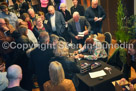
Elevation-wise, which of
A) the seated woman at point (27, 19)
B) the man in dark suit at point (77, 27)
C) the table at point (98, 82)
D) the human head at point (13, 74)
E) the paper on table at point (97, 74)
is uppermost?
the seated woman at point (27, 19)

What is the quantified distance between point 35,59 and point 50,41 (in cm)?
64

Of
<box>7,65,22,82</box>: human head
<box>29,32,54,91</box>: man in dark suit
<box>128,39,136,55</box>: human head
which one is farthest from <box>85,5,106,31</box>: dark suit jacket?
<box>7,65,22,82</box>: human head

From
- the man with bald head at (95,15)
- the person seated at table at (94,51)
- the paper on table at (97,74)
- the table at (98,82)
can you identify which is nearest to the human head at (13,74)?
the table at (98,82)

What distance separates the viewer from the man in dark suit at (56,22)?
5192 mm

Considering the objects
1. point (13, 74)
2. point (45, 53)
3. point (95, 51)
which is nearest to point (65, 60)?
point (45, 53)

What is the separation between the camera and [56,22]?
5191 mm

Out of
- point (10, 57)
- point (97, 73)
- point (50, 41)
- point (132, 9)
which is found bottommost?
point (97, 73)

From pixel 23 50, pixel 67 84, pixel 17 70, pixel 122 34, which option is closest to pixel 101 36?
pixel 122 34

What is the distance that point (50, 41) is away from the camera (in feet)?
11.2

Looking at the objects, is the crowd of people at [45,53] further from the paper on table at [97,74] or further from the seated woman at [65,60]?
the paper on table at [97,74]

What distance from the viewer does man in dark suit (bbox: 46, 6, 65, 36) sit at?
17.0 feet

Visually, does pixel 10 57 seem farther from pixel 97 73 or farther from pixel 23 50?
pixel 97 73

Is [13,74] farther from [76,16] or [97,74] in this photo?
[76,16]

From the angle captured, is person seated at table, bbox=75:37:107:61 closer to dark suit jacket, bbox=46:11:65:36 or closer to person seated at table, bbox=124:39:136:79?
person seated at table, bbox=124:39:136:79
